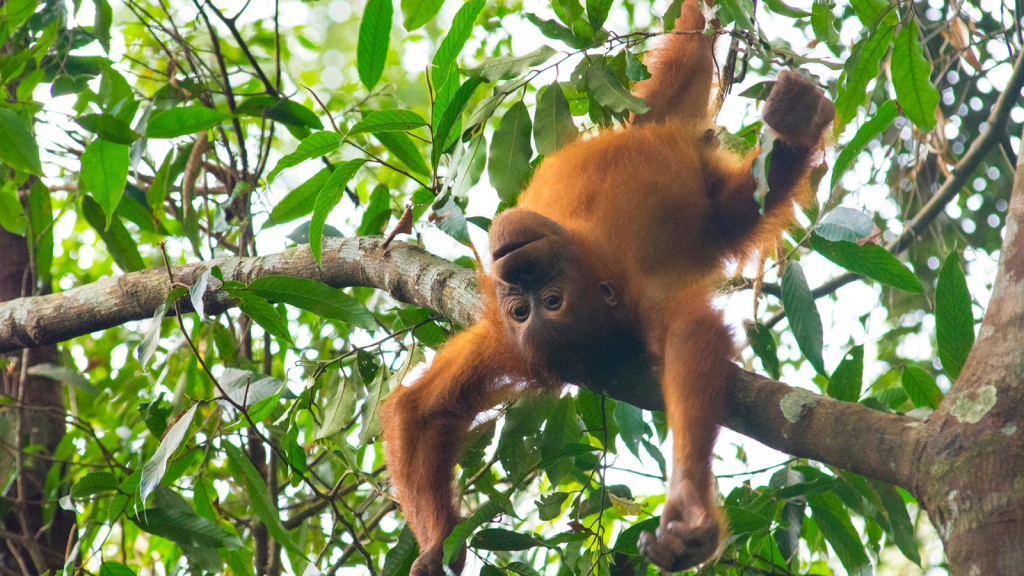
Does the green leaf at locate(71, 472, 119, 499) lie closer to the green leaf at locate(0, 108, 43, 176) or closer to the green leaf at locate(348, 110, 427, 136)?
the green leaf at locate(0, 108, 43, 176)

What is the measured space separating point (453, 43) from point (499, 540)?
150 centimetres

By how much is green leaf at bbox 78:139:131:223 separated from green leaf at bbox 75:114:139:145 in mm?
80

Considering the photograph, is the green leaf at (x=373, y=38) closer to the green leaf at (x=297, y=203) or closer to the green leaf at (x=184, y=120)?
the green leaf at (x=297, y=203)

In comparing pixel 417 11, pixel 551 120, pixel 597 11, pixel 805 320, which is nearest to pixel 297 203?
pixel 417 11

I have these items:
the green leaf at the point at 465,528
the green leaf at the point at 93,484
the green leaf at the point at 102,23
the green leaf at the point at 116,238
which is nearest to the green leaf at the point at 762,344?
the green leaf at the point at 465,528

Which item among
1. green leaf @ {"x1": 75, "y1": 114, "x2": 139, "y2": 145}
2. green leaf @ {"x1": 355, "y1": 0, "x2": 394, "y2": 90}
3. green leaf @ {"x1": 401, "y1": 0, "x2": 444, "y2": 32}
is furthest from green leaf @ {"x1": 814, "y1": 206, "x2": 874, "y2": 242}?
green leaf @ {"x1": 75, "y1": 114, "x2": 139, "y2": 145}

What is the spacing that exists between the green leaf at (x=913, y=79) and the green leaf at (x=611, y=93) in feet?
2.21

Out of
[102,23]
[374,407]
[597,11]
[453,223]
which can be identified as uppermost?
[102,23]

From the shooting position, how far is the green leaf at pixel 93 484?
8.86ft

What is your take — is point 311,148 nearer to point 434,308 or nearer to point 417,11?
point 417,11

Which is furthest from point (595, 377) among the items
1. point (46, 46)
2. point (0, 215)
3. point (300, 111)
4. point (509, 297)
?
point (0, 215)

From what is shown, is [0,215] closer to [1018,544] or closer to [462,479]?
[462,479]

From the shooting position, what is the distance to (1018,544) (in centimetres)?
160

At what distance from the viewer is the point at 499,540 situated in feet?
7.71
